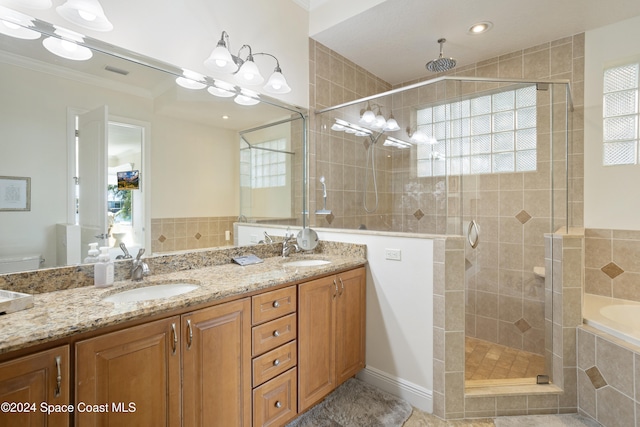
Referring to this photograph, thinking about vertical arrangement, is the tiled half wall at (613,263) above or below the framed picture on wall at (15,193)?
below

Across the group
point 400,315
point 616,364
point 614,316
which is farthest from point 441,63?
point 616,364

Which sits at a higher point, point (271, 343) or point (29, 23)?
point (29, 23)

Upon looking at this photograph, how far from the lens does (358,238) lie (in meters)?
2.27

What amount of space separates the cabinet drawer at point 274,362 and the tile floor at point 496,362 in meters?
1.14

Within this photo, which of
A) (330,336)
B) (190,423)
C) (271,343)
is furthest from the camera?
(330,336)

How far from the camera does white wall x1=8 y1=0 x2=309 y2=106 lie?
1.56 meters

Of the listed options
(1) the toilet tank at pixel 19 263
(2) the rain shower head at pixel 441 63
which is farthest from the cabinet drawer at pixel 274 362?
(2) the rain shower head at pixel 441 63

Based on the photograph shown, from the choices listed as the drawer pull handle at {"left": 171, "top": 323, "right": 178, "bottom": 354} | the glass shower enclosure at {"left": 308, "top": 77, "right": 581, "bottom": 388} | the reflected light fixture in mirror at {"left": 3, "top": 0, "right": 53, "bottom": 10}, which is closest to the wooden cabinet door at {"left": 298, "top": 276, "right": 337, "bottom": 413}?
the drawer pull handle at {"left": 171, "top": 323, "right": 178, "bottom": 354}

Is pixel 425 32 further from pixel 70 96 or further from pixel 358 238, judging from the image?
pixel 70 96

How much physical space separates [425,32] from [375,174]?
1.28 m

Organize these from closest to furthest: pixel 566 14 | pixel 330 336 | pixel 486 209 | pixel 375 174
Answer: pixel 330 336
pixel 566 14
pixel 486 209
pixel 375 174

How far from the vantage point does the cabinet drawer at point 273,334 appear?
4.91 feet

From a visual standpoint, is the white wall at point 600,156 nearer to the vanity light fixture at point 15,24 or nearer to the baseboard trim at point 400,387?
the baseboard trim at point 400,387

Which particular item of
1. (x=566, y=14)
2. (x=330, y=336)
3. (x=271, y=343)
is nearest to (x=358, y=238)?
(x=330, y=336)
